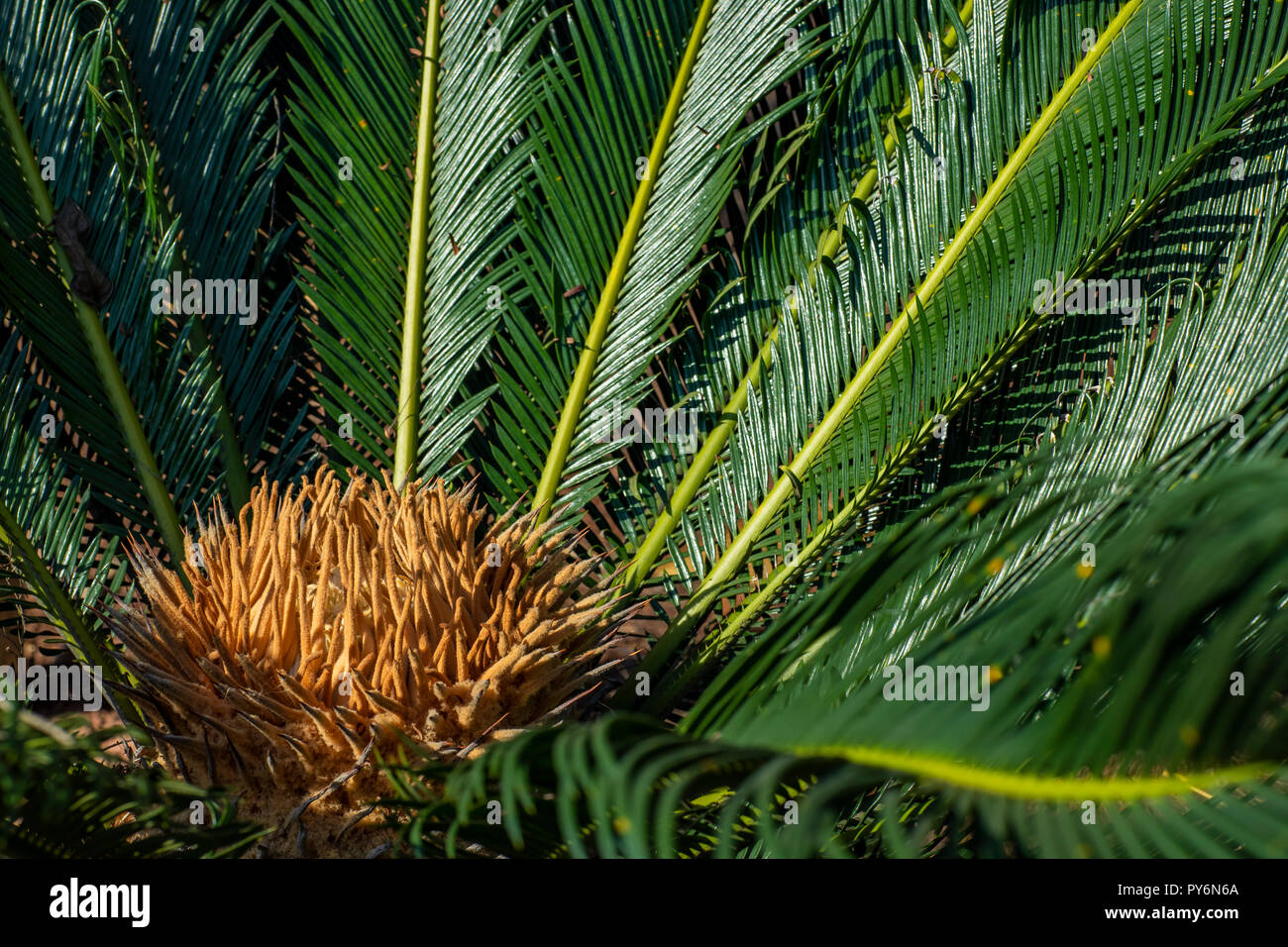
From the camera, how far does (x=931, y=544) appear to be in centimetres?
131

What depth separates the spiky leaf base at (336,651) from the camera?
1.78m

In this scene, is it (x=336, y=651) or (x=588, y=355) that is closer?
(x=336, y=651)

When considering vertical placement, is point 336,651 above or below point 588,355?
below

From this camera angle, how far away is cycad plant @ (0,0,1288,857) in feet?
5.87

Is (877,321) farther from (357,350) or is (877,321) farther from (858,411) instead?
(357,350)

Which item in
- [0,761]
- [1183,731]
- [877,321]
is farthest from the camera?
[877,321]

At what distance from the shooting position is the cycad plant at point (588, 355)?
1.79m

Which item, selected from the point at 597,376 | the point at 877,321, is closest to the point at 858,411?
the point at 877,321

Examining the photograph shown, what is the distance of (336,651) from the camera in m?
1.85

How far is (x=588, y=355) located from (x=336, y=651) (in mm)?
990

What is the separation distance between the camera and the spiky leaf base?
5.85 ft
